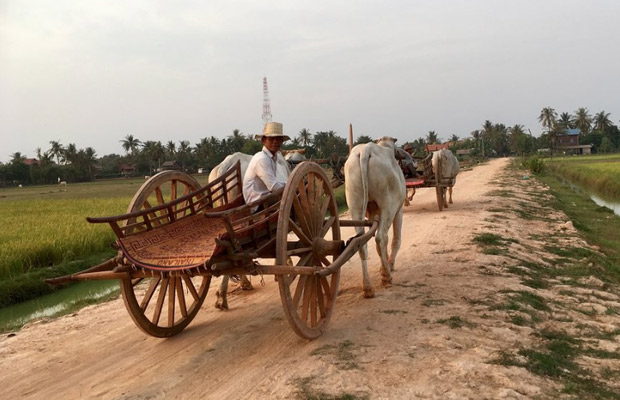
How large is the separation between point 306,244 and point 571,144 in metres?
99.2

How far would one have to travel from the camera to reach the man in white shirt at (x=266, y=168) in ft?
15.0

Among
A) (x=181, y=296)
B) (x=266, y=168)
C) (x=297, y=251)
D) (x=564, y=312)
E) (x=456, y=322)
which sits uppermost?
(x=266, y=168)

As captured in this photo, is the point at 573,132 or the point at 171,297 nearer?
the point at 171,297

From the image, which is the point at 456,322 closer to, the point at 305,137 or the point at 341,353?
the point at 341,353

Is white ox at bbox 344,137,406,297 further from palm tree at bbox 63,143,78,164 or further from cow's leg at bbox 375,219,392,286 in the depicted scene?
palm tree at bbox 63,143,78,164

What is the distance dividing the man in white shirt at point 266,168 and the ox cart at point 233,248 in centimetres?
16

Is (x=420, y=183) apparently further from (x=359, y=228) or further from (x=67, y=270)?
(x=67, y=270)

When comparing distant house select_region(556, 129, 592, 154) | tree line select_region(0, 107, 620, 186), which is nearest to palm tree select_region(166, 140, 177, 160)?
tree line select_region(0, 107, 620, 186)

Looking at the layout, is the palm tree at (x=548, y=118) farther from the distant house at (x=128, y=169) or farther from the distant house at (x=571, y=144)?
the distant house at (x=128, y=169)

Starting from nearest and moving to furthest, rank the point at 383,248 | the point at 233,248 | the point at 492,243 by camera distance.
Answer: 1. the point at 233,248
2. the point at 383,248
3. the point at 492,243

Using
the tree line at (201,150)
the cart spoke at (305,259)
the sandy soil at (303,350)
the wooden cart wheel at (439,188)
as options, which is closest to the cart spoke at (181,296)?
the sandy soil at (303,350)

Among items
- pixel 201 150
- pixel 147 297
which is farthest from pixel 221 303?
pixel 201 150

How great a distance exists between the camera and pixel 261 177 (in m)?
4.59

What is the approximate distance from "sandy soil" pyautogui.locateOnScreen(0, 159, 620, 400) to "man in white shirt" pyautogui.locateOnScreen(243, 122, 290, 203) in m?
1.38
